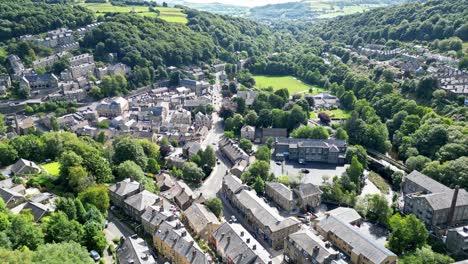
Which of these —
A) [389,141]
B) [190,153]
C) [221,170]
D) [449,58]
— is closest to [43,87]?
[190,153]

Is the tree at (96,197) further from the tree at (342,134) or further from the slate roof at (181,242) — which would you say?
the tree at (342,134)

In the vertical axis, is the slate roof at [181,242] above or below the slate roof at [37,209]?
below

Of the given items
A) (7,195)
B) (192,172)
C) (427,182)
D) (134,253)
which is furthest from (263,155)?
(7,195)

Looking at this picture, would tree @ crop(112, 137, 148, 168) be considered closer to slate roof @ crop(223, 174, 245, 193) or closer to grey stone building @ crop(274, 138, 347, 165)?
slate roof @ crop(223, 174, 245, 193)

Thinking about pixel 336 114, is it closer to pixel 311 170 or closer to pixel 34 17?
pixel 311 170

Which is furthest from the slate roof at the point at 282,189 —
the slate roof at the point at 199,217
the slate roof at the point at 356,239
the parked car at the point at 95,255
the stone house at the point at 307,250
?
the parked car at the point at 95,255

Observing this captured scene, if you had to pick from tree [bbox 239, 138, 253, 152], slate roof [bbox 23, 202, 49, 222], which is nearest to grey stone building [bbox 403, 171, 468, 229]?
tree [bbox 239, 138, 253, 152]

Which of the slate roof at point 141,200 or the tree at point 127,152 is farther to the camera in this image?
the tree at point 127,152
